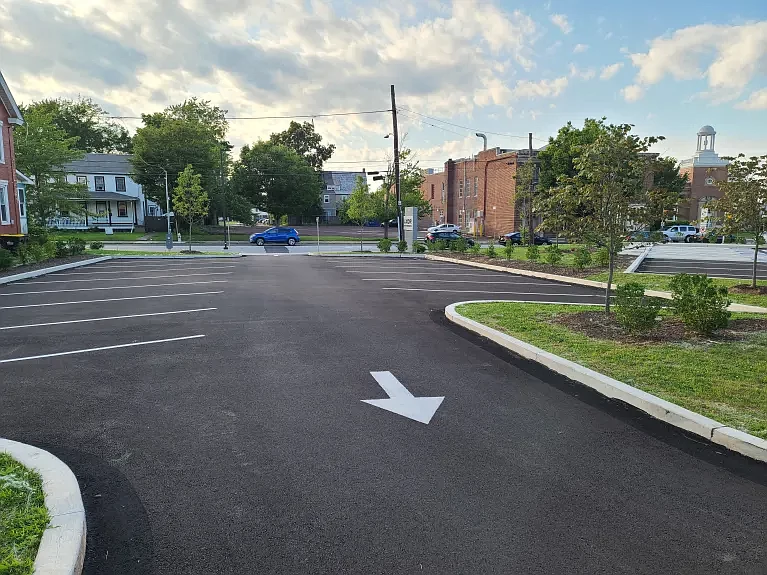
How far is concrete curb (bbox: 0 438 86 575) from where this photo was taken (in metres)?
2.87

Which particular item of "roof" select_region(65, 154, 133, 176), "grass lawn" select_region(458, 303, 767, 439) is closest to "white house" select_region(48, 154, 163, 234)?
"roof" select_region(65, 154, 133, 176)

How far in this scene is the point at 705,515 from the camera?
141 inches

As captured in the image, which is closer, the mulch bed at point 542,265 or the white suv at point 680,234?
the mulch bed at point 542,265

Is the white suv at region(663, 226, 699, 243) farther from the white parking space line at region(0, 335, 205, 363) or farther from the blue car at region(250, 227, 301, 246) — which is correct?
the white parking space line at region(0, 335, 205, 363)

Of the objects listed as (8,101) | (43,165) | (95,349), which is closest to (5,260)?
(95,349)

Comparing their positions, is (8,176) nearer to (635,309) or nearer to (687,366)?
(635,309)

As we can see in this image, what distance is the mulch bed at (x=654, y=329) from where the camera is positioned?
8109 mm

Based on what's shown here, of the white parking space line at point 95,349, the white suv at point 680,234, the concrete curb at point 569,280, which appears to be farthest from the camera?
the white suv at point 680,234

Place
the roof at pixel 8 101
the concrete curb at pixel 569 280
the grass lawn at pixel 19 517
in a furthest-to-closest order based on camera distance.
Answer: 1. the roof at pixel 8 101
2. the concrete curb at pixel 569 280
3. the grass lawn at pixel 19 517

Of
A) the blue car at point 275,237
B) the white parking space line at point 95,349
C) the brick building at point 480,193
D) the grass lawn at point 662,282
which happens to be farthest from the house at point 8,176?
the brick building at point 480,193

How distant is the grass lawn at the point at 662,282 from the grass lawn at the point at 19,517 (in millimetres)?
12988

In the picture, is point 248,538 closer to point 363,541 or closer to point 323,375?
point 363,541

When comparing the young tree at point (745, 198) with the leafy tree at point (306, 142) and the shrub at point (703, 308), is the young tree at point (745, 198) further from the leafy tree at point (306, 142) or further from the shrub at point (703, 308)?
the leafy tree at point (306, 142)

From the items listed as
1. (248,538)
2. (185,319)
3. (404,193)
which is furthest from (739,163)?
(404,193)
